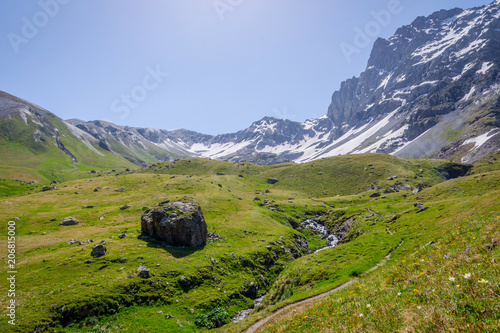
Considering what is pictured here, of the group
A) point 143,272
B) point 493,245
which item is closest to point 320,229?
point 143,272

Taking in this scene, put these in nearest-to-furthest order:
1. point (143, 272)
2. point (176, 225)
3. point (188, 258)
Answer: point (143, 272), point (188, 258), point (176, 225)

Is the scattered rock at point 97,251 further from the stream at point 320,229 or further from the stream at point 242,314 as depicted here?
the stream at point 320,229

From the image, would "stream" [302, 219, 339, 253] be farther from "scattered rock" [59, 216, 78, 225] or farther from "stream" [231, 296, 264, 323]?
"scattered rock" [59, 216, 78, 225]

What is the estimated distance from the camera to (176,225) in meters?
51.9

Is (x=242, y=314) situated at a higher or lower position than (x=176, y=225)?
lower

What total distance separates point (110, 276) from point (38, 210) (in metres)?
61.6

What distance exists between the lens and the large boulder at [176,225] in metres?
52.0

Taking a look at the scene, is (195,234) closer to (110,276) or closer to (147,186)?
(110,276)

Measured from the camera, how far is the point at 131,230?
2269 inches

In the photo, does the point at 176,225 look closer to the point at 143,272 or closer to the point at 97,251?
the point at 143,272

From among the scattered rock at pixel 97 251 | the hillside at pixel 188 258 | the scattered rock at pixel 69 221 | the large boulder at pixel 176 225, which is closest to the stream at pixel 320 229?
the hillside at pixel 188 258

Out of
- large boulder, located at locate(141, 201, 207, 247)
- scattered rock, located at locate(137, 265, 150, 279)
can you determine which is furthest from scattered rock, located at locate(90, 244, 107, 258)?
large boulder, located at locate(141, 201, 207, 247)

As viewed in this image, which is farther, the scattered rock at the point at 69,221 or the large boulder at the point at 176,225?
the scattered rock at the point at 69,221

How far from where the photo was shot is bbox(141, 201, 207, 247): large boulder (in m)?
52.0
